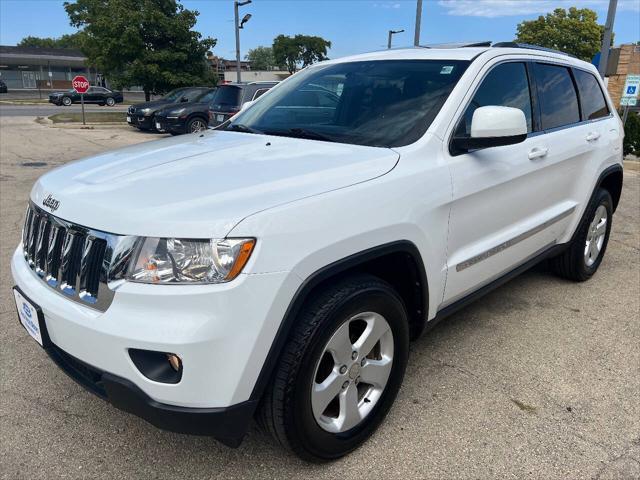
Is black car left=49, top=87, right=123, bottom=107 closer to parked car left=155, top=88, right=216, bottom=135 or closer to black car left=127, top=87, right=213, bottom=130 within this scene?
black car left=127, top=87, right=213, bottom=130

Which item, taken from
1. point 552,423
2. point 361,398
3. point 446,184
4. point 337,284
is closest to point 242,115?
point 446,184

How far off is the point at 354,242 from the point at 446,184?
705mm

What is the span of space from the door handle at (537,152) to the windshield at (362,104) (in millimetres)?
718

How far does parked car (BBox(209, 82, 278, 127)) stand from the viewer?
12.2 meters

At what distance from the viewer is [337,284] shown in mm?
2162

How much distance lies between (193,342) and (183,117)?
1470 centimetres

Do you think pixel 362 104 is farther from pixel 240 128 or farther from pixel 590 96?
pixel 590 96

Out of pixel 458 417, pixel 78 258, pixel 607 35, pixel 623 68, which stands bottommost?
pixel 458 417

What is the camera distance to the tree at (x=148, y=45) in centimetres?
2520

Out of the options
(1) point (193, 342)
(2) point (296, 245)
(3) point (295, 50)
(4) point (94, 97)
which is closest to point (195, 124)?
(2) point (296, 245)

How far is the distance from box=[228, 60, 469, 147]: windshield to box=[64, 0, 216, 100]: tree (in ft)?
79.6

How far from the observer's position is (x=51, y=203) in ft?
7.32

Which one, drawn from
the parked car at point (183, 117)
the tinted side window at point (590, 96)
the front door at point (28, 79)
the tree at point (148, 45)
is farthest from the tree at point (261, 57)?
the tinted side window at point (590, 96)

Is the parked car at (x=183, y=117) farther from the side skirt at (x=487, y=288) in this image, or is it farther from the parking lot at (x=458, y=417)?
the side skirt at (x=487, y=288)
